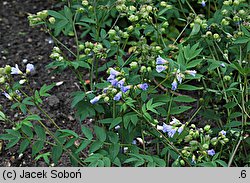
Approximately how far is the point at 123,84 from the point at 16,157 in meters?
1.20

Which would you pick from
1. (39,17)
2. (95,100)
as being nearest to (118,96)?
(95,100)

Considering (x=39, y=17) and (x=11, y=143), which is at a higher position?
(x=39, y=17)

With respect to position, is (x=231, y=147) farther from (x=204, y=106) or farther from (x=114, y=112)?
(x=114, y=112)

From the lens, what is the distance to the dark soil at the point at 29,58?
3363 millimetres

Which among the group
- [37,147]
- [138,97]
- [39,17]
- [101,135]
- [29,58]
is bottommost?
[29,58]

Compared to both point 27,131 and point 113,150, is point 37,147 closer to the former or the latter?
point 27,131

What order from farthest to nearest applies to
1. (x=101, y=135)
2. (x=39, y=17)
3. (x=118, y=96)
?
(x=39, y=17) < (x=101, y=135) < (x=118, y=96)

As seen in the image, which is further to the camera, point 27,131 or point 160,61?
point 27,131

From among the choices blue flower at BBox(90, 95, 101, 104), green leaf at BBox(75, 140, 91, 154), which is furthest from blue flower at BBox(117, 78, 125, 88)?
green leaf at BBox(75, 140, 91, 154)

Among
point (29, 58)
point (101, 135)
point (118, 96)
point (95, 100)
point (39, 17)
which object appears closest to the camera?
point (118, 96)

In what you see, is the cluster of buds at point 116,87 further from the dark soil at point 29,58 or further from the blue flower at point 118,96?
the dark soil at point 29,58

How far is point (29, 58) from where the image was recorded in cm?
419

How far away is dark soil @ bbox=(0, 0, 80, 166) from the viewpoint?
3.36m

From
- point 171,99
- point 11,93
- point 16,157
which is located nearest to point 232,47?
point 171,99
